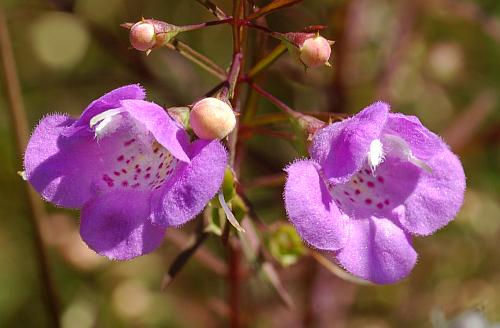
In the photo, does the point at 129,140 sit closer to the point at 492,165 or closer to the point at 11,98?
the point at 11,98

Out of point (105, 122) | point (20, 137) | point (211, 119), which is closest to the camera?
point (211, 119)

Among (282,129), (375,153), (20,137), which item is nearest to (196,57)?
(375,153)

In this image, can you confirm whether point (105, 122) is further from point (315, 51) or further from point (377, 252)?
point (377, 252)

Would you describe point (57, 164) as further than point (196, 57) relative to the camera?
No

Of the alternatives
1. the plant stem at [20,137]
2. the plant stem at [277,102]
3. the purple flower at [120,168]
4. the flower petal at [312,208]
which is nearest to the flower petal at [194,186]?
the purple flower at [120,168]

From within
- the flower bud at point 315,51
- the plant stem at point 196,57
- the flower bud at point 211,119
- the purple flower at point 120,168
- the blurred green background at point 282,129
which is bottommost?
the blurred green background at point 282,129

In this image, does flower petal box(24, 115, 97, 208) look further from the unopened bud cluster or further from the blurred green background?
the blurred green background

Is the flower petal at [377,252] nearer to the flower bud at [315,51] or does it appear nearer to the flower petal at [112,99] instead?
the flower bud at [315,51]

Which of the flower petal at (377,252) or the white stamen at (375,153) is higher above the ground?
the white stamen at (375,153)
